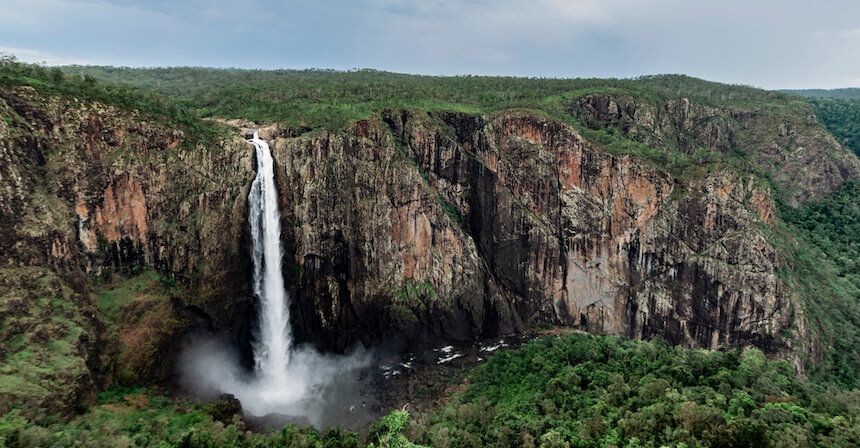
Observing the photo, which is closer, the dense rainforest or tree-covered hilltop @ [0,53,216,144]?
the dense rainforest

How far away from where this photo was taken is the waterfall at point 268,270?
3522 centimetres

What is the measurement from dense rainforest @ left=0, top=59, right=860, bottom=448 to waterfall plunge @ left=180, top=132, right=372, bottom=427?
236 cm

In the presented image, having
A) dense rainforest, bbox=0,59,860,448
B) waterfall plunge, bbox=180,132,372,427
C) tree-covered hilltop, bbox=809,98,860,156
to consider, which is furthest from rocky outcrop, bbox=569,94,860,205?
waterfall plunge, bbox=180,132,372,427

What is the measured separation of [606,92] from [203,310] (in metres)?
41.7

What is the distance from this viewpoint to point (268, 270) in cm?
3581

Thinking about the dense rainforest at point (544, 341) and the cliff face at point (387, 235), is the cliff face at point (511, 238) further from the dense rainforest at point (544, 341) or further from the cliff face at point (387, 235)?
the dense rainforest at point (544, 341)

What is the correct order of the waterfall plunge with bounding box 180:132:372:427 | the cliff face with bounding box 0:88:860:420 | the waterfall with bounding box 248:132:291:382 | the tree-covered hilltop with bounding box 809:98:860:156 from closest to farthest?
the cliff face with bounding box 0:88:860:420 < the waterfall plunge with bounding box 180:132:372:427 < the waterfall with bounding box 248:132:291:382 < the tree-covered hilltop with bounding box 809:98:860:156

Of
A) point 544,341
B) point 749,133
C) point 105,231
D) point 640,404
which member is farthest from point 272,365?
point 749,133

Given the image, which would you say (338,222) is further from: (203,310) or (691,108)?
(691,108)

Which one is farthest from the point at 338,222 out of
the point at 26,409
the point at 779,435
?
the point at 779,435

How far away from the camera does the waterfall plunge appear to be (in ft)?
100

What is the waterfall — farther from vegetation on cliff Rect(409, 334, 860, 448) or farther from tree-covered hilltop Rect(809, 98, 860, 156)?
tree-covered hilltop Rect(809, 98, 860, 156)

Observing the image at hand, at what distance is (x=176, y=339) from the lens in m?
31.8

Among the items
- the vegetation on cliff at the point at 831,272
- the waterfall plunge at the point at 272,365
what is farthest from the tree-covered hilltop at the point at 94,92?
the vegetation on cliff at the point at 831,272
